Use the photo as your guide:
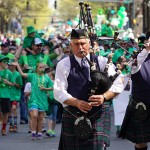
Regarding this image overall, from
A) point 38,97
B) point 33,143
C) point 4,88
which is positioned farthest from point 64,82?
point 4,88

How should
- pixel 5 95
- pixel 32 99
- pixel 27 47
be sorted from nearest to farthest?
1. pixel 32 99
2. pixel 5 95
3. pixel 27 47

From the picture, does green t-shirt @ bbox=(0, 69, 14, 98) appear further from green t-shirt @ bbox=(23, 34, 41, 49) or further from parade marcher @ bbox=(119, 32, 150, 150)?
parade marcher @ bbox=(119, 32, 150, 150)

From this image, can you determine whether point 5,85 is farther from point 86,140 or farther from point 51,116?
point 86,140

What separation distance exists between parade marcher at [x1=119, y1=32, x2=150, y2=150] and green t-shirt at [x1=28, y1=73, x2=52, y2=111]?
13.2 feet

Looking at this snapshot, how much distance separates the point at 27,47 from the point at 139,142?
721 centimetres

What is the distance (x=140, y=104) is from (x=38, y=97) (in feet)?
14.7

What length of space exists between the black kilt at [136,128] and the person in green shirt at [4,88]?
526 centimetres

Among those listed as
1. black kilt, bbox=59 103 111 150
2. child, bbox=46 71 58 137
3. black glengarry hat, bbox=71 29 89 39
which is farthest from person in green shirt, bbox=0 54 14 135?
black glengarry hat, bbox=71 29 89 39

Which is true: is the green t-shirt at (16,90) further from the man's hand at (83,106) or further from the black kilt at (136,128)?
the man's hand at (83,106)

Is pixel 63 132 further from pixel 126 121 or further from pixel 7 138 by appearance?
pixel 7 138

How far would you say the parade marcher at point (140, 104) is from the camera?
8.87m

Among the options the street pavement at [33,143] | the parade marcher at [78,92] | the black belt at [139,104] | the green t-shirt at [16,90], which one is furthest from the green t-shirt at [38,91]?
the parade marcher at [78,92]

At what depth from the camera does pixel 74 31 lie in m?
7.43

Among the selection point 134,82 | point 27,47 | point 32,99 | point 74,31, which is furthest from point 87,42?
point 27,47
